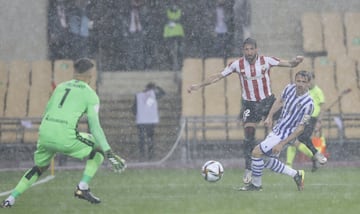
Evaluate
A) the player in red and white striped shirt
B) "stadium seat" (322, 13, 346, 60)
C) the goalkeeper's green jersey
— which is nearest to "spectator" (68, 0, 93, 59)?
"stadium seat" (322, 13, 346, 60)

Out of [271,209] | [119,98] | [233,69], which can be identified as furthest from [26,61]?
[271,209]

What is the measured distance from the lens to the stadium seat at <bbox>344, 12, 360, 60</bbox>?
28.7 metres

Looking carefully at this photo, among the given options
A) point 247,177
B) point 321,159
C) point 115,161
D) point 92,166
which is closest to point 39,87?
point 321,159

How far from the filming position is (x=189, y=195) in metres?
16.1

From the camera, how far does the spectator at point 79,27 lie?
28.5 m

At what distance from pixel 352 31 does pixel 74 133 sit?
52.0ft

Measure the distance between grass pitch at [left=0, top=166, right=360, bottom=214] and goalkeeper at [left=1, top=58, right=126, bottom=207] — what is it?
20.3 inches

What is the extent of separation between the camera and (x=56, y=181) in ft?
65.1

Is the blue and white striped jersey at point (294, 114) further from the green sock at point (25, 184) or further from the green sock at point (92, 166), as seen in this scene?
the green sock at point (25, 184)

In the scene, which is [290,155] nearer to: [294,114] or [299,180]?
[294,114]

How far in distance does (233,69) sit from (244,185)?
1.94 m

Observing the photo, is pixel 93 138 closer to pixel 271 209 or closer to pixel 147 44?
pixel 271 209

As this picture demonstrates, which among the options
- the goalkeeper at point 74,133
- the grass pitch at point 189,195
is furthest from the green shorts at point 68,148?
the grass pitch at point 189,195

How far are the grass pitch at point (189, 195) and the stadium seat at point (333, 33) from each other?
747 cm
